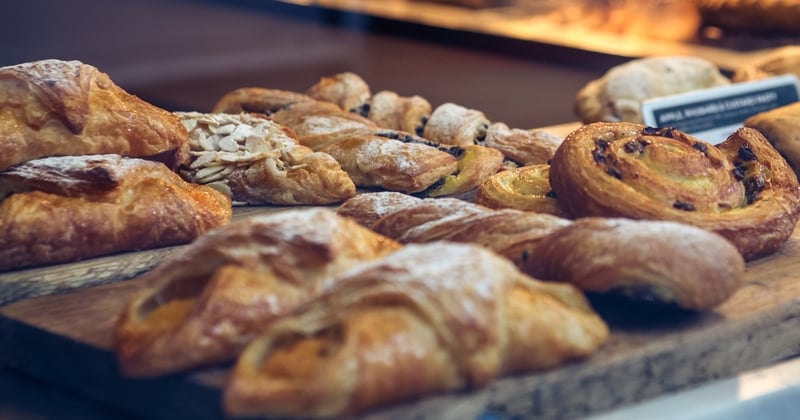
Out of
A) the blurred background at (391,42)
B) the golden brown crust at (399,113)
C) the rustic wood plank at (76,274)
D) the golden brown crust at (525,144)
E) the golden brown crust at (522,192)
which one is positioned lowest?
the blurred background at (391,42)

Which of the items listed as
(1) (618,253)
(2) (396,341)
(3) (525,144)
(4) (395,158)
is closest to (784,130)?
(3) (525,144)

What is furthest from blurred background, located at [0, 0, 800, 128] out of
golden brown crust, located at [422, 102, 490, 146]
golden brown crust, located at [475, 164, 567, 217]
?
golden brown crust, located at [475, 164, 567, 217]

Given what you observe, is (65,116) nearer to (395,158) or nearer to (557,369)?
(395,158)

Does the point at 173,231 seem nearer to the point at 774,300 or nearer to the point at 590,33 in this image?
the point at 774,300

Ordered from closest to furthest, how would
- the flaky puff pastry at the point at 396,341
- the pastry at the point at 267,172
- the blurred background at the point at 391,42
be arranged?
the flaky puff pastry at the point at 396,341, the pastry at the point at 267,172, the blurred background at the point at 391,42

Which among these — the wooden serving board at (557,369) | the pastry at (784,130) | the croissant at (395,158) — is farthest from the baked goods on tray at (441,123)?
the wooden serving board at (557,369)

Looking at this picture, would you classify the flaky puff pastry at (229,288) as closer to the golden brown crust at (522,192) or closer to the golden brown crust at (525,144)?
the golden brown crust at (522,192)

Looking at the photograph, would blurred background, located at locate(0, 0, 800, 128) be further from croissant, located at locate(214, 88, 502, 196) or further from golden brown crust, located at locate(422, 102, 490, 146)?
croissant, located at locate(214, 88, 502, 196)
